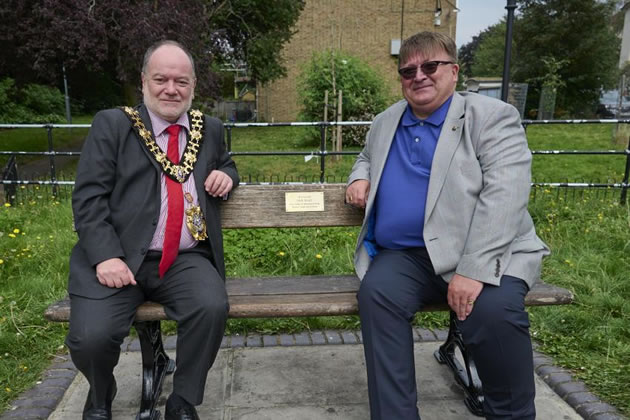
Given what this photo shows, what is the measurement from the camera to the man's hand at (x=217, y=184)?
8.87 feet

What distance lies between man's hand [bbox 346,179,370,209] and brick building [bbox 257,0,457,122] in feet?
75.2

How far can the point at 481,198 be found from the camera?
242 cm

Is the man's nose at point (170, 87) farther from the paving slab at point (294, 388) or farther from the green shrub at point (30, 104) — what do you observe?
the green shrub at point (30, 104)

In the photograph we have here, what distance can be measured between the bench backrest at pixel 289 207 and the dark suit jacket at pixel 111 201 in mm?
601

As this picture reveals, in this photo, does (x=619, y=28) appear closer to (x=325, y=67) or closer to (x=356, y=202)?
(x=325, y=67)

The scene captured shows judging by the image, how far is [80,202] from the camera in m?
2.48

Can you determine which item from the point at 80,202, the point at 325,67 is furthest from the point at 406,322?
the point at 325,67

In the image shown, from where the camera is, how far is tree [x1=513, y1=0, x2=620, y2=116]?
99.6 ft

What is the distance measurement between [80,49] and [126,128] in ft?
27.6

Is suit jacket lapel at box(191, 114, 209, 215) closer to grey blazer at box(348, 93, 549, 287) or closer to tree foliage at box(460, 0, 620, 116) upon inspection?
grey blazer at box(348, 93, 549, 287)

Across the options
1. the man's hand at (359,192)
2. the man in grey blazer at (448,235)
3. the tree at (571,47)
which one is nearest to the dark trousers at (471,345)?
the man in grey blazer at (448,235)

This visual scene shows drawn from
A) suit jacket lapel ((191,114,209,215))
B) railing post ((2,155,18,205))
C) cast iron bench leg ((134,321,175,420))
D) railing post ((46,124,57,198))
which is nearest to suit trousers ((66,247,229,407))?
cast iron bench leg ((134,321,175,420))

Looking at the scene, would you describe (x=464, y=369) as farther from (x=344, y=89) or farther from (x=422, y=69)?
(x=344, y=89)

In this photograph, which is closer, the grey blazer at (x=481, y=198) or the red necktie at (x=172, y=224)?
the grey blazer at (x=481, y=198)
